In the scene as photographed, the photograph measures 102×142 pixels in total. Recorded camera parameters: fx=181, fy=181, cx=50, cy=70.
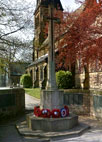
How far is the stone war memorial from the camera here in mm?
7047

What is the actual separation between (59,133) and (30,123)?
4.37ft

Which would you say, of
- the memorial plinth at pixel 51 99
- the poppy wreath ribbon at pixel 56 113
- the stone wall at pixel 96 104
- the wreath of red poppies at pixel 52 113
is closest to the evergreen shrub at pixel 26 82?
the stone wall at pixel 96 104

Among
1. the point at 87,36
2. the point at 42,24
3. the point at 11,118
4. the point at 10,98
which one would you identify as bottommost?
the point at 11,118

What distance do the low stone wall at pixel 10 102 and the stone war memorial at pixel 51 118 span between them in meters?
2.67

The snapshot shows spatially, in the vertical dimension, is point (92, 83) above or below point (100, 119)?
above

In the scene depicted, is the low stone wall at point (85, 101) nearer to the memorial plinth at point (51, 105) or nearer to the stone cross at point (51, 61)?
the memorial plinth at point (51, 105)

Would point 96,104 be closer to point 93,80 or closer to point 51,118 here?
point 51,118

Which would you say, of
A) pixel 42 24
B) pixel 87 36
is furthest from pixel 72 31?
pixel 42 24

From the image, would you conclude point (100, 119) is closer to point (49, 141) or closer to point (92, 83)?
point (49, 141)

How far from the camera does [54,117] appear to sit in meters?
7.48

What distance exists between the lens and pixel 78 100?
11.1 m

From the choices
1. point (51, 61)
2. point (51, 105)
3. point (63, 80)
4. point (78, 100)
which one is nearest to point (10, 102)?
point (51, 105)

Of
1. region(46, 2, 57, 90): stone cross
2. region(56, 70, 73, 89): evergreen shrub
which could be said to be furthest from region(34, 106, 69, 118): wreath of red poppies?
region(56, 70, 73, 89): evergreen shrub

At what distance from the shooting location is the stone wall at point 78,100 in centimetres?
1063
